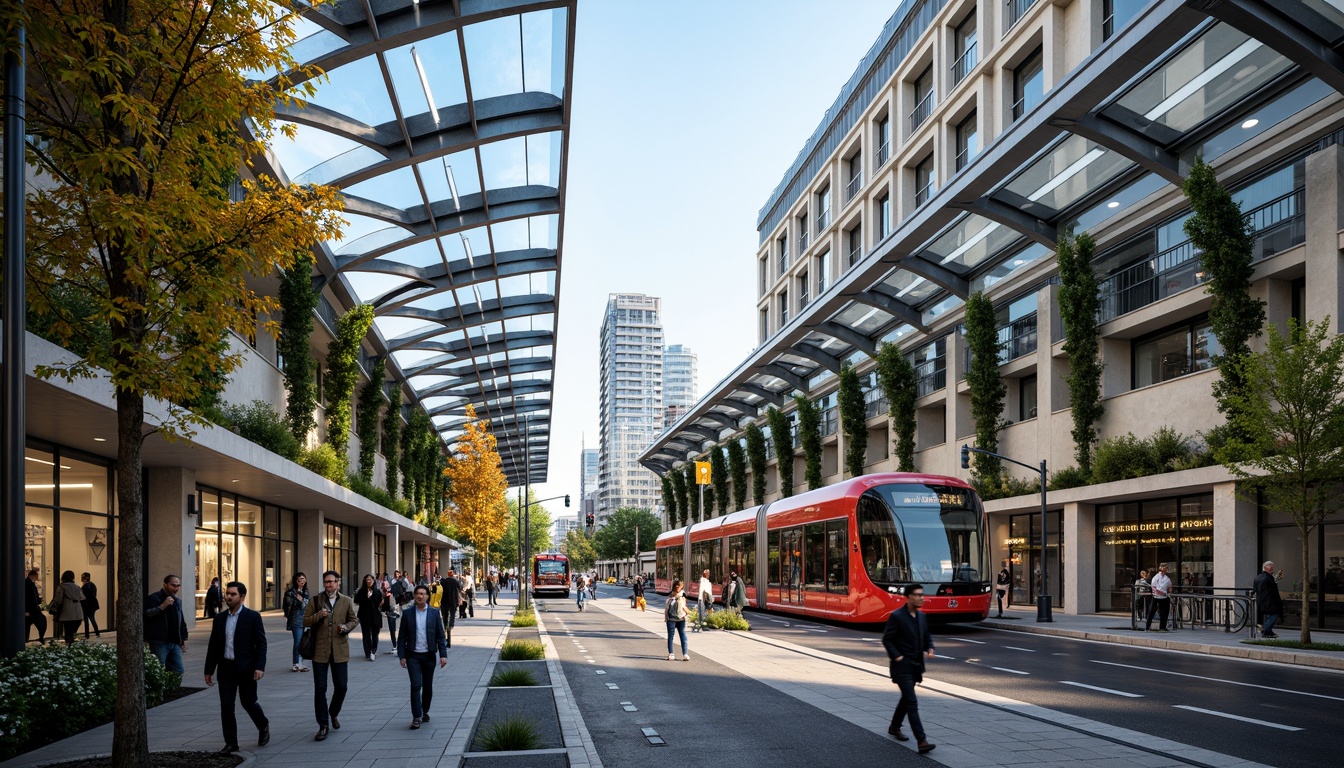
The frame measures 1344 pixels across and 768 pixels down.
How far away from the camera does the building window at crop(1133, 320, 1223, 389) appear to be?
28.5 m

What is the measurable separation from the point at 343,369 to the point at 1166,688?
2859 centimetres

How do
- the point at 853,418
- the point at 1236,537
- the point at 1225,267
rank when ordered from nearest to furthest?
the point at 1236,537, the point at 1225,267, the point at 853,418

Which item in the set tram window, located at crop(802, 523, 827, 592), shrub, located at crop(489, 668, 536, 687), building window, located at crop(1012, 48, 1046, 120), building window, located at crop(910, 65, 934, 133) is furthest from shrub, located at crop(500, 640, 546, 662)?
building window, located at crop(910, 65, 934, 133)

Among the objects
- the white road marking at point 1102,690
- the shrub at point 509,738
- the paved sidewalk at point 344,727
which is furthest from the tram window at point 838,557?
the shrub at point 509,738

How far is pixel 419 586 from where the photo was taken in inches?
461

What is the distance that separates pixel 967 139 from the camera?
41.1 meters

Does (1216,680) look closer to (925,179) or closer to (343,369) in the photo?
(343,369)

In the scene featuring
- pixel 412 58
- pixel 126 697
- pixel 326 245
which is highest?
pixel 412 58

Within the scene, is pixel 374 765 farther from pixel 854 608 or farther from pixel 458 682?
pixel 854 608

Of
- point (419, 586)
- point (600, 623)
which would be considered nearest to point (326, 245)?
point (600, 623)

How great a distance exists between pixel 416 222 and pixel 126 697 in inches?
883

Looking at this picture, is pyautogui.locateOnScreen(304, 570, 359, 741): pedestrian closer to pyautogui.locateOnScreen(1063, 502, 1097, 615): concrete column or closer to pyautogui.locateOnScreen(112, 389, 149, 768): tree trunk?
pyautogui.locateOnScreen(112, 389, 149, 768): tree trunk

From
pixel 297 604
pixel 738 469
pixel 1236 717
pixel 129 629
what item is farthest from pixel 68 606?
pixel 738 469

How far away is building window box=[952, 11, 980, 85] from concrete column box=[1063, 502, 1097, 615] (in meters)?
18.2
